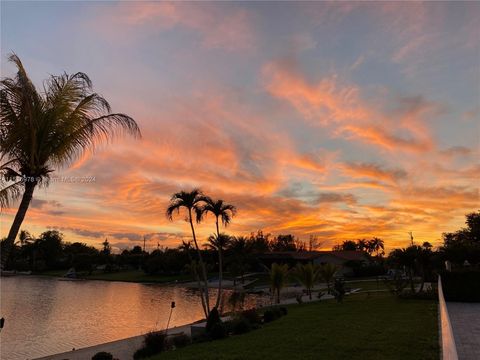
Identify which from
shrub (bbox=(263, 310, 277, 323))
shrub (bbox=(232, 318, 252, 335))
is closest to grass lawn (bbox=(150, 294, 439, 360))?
shrub (bbox=(232, 318, 252, 335))

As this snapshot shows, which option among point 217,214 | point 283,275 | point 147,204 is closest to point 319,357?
point 217,214

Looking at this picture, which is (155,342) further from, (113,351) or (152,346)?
(113,351)

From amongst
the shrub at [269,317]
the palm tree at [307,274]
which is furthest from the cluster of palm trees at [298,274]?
the shrub at [269,317]

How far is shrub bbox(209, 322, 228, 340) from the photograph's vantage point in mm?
13969

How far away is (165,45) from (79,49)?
351 cm

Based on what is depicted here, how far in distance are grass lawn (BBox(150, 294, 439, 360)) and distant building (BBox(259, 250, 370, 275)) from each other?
4432 cm

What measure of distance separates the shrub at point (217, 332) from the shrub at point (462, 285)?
47.0 ft

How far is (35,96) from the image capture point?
9.36 meters

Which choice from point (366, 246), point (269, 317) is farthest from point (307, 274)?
point (366, 246)

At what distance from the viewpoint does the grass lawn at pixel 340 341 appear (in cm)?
955

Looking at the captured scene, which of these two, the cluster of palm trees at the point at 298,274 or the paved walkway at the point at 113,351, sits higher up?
the cluster of palm trees at the point at 298,274

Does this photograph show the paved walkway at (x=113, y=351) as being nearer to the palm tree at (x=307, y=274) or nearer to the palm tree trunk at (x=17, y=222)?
the palm tree trunk at (x=17, y=222)

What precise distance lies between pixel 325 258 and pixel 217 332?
51.5 meters

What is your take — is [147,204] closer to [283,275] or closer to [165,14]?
[283,275]
